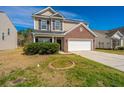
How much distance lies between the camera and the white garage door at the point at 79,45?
22802 millimetres

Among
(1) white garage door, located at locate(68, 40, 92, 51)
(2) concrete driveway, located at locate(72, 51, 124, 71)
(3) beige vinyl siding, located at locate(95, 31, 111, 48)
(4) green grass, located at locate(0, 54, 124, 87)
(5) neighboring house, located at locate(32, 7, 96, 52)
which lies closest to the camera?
(4) green grass, located at locate(0, 54, 124, 87)

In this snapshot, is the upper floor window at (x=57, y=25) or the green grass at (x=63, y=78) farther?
the upper floor window at (x=57, y=25)

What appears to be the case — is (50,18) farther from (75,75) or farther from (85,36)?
(75,75)

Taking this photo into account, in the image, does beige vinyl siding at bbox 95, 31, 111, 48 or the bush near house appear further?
beige vinyl siding at bbox 95, 31, 111, 48

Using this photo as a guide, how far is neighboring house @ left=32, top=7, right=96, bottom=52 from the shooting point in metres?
22.3

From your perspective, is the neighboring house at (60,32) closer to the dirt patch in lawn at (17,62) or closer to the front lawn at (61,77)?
the dirt patch in lawn at (17,62)

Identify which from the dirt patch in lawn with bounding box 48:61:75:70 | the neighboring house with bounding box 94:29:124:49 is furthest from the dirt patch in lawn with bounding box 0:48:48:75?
the neighboring house with bounding box 94:29:124:49

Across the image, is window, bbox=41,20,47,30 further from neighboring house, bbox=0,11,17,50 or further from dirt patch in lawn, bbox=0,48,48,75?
dirt patch in lawn, bbox=0,48,48,75

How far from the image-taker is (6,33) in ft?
86.9

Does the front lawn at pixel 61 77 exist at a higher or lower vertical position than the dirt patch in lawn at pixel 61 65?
lower

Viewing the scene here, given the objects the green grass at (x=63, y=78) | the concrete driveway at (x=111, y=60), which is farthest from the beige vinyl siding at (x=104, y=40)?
the green grass at (x=63, y=78)
